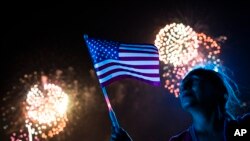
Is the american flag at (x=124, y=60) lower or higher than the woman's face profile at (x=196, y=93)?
higher

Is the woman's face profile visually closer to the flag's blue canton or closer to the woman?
the woman

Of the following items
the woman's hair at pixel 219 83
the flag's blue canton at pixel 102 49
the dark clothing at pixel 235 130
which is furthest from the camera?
the flag's blue canton at pixel 102 49

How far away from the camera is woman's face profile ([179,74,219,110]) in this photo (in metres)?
4.08

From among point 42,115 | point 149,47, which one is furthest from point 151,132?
point 149,47

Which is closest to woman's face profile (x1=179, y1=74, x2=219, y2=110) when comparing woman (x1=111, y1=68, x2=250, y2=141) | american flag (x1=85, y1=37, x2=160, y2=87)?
woman (x1=111, y1=68, x2=250, y2=141)

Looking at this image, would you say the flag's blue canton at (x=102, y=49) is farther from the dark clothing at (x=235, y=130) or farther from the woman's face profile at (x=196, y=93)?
the dark clothing at (x=235, y=130)

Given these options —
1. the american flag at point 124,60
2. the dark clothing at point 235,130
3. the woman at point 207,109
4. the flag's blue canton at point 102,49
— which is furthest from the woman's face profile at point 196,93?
the flag's blue canton at point 102,49

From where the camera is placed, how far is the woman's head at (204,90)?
409 cm

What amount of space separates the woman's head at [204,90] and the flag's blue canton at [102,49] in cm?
192

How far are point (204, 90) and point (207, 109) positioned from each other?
17 centimetres

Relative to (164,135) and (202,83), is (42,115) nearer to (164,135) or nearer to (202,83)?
(164,135)

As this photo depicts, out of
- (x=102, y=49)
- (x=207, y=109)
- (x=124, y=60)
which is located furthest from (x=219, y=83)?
(x=124, y=60)

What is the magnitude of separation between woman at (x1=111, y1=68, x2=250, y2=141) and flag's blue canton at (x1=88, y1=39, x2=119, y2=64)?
1.95 metres

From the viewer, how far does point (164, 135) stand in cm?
3456
